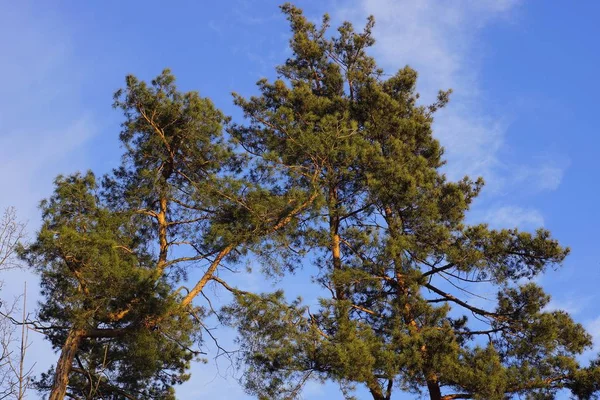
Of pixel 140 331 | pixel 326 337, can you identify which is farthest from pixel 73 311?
pixel 326 337

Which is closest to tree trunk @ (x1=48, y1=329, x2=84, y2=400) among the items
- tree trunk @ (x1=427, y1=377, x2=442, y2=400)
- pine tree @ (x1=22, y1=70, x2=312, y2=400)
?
pine tree @ (x1=22, y1=70, x2=312, y2=400)

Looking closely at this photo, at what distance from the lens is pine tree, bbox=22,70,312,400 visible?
30.8 ft

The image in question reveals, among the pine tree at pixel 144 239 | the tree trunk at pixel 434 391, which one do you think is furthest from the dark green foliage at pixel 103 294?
the tree trunk at pixel 434 391

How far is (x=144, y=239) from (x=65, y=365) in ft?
9.16

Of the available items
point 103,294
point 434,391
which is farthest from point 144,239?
point 434,391

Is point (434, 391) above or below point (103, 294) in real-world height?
below

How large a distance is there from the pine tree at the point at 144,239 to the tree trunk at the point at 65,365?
14mm

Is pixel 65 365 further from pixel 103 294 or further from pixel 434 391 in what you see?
pixel 434 391

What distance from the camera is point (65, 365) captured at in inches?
365

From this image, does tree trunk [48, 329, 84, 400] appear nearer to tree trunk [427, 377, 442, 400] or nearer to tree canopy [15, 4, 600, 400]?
tree canopy [15, 4, 600, 400]

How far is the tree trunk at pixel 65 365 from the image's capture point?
359 inches

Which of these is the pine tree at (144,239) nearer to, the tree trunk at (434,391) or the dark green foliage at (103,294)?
the dark green foliage at (103,294)

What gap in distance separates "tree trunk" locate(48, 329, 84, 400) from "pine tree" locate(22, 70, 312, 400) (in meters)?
0.01

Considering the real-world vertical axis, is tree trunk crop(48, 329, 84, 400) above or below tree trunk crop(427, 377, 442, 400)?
above
